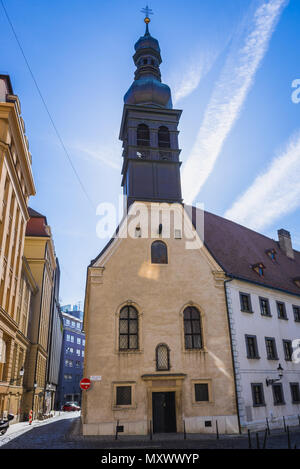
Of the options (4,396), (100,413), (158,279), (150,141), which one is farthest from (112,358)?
(150,141)

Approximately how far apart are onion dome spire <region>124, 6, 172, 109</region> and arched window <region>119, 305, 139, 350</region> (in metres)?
17.6

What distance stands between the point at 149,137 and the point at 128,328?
15184mm

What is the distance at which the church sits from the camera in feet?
72.5

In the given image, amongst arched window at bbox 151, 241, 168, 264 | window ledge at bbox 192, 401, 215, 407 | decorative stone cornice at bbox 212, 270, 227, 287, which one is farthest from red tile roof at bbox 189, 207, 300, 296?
window ledge at bbox 192, 401, 215, 407

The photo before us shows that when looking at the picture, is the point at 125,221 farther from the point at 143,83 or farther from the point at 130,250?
the point at 143,83

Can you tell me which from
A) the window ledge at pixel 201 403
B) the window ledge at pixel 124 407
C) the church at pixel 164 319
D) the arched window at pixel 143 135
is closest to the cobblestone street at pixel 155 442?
the church at pixel 164 319

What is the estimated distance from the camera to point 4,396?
93.2 feet

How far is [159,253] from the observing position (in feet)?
85.4

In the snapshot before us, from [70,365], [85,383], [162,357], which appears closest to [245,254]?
[162,357]

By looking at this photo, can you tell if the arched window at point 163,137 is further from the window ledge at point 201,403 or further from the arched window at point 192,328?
the window ledge at point 201,403

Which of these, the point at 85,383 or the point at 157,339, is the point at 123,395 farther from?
the point at 157,339

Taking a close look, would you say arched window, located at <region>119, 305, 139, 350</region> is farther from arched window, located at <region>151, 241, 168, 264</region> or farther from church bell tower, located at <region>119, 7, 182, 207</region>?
church bell tower, located at <region>119, 7, 182, 207</region>

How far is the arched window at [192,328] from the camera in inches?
953

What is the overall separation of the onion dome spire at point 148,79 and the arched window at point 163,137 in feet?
7.94
